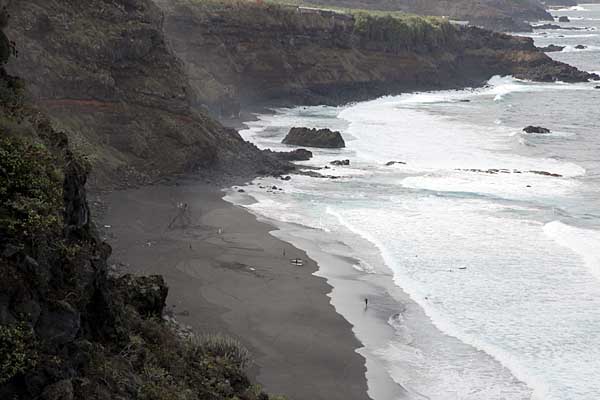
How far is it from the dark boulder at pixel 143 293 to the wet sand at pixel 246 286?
2280 mm

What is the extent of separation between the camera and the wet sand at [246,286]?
554 inches

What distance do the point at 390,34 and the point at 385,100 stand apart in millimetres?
11006

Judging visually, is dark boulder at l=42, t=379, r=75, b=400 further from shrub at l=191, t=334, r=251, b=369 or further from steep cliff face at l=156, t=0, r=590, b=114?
steep cliff face at l=156, t=0, r=590, b=114

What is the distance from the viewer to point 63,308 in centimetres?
852

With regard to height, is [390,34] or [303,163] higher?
[390,34]

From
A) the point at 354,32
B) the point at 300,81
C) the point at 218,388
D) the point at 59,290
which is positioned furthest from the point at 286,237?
the point at 354,32

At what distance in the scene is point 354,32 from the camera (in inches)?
2697

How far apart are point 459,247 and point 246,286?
7654 mm

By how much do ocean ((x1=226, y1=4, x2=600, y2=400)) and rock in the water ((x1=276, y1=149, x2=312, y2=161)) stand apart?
0.65 m

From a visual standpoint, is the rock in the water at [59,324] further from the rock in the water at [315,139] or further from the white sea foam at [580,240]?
the rock in the water at [315,139]

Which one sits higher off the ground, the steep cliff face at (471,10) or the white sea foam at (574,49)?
the steep cliff face at (471,10)

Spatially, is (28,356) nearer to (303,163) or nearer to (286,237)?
(286,237)

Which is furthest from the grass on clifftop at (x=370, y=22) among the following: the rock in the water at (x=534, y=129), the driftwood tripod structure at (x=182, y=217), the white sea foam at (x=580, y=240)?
the white sea foam at (x=580, y=240)

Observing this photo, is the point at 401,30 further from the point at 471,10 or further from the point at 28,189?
the point at 471,10
